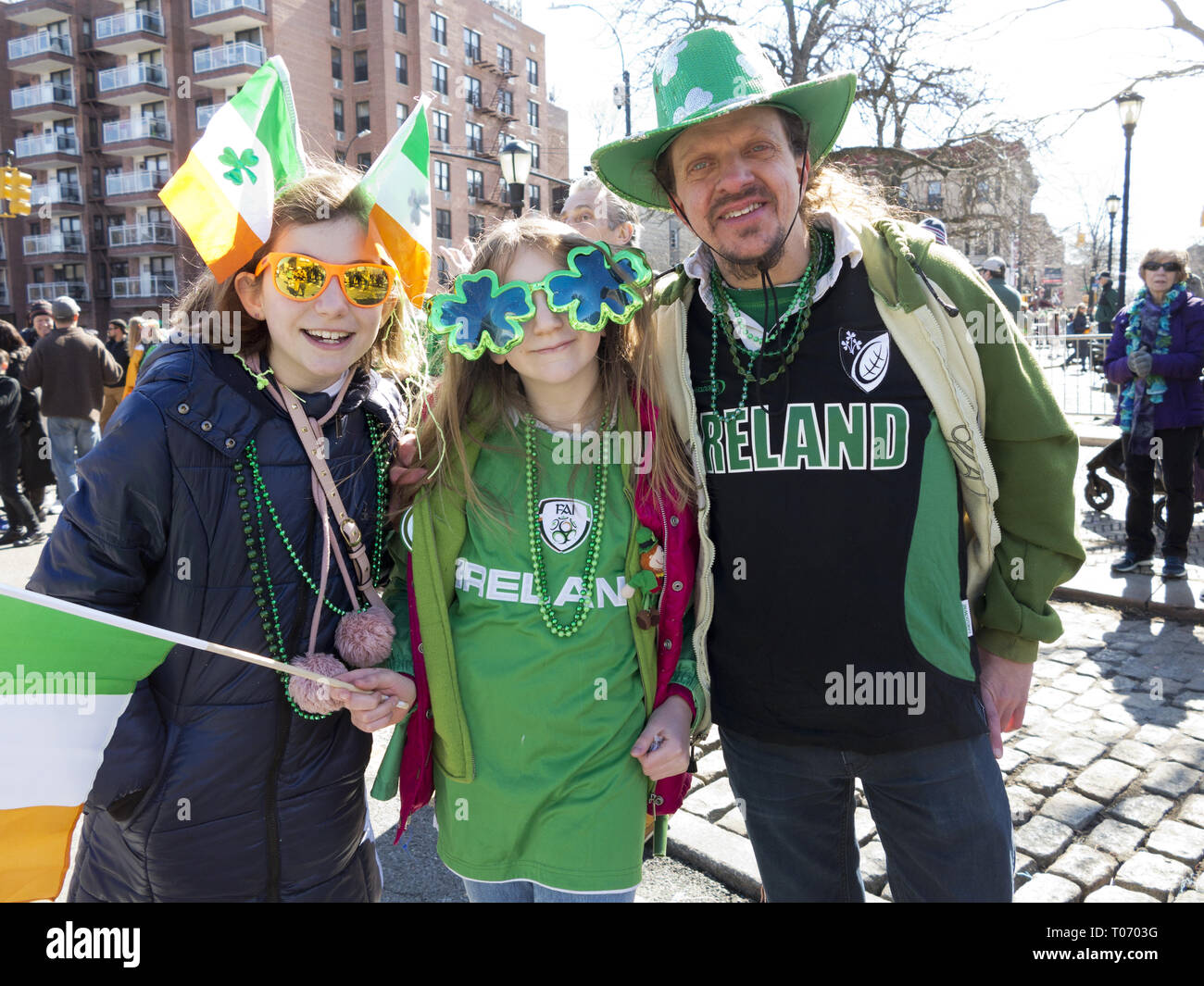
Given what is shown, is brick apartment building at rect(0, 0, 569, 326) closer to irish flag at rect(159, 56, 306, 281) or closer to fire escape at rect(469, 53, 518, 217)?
fire escape at rect(469, 53, 518, 217)

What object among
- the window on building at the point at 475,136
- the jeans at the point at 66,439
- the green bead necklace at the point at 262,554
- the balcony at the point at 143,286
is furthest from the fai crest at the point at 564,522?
the window on building at the point at 475,136

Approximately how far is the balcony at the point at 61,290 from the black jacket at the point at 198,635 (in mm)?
44966

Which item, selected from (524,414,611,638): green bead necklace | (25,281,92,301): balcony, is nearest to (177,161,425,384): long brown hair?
(524,414,611,638): green bead necklace

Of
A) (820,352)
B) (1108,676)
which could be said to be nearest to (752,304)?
(820,352)

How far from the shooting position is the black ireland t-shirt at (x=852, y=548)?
6.63 feet

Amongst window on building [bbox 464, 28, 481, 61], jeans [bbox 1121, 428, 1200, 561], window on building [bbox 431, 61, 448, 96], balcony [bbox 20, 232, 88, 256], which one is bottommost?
jeans [bbox 1121, 428, 1200, 561]

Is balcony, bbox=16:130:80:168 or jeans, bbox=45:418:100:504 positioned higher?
balcony, bbox=16:130:80:168

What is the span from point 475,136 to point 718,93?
4608 centimetres

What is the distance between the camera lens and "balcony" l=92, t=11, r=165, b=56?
3759 centimetres

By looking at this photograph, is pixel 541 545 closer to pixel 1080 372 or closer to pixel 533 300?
pixel 533 300

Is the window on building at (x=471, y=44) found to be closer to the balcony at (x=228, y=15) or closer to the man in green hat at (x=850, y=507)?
the balcony at (x=228, y=15)

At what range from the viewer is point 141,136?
124 feet

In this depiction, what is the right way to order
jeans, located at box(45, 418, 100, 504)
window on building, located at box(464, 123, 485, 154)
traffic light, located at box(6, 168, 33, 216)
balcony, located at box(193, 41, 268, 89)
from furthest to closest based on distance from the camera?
1. window on building, located at box(464, 123, 485, 154)
2. balcony, located at box(193, 41, 268, 89)
3. traffic light, located at box(6, 168, 33, 216)
4. jeans, located at box(45, 418, 100, 504)

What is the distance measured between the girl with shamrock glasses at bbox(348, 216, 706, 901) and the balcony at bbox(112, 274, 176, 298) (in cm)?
4173
